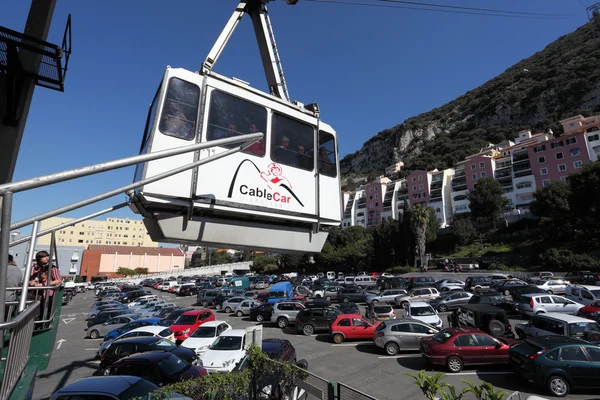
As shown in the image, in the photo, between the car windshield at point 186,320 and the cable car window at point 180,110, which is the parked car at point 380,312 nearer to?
the car windshield at point 186,320

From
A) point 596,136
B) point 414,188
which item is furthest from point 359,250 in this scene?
point 596,136

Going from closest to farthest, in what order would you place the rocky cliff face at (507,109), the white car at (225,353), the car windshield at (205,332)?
1. the white car at (225,353)
2. the car windshield at (205,332)
3. the rocky cliff face at (507,109)

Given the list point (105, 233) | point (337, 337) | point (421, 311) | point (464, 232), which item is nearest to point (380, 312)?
point (421, 311)

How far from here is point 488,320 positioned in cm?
1373

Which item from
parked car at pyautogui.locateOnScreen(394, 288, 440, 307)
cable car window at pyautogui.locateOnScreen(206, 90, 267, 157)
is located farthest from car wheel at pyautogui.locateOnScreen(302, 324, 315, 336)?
cable car window at pyautogui.locateOnScreen(206, 90, 267, 157)

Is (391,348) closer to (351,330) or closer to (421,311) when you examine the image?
(351,330)

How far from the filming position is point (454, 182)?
71125 mm

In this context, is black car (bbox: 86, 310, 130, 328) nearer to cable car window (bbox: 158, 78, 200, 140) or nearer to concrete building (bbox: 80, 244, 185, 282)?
cable car window (bbox: 158, 78, 200, 140)

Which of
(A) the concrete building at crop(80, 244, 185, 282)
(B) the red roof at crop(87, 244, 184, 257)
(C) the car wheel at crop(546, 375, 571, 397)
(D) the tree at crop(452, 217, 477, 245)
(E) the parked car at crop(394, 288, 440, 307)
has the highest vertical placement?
(D) the tree at crop(452, 217, 477, 245)

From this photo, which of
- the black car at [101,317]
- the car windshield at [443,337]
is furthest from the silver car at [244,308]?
the car windshield at [443,337]

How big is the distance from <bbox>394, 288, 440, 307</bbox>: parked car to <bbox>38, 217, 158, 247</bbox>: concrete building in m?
94.4

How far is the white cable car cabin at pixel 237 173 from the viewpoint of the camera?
4.67 m

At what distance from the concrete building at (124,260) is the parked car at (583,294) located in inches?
3130

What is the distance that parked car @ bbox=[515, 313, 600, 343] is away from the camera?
11.0 metres
